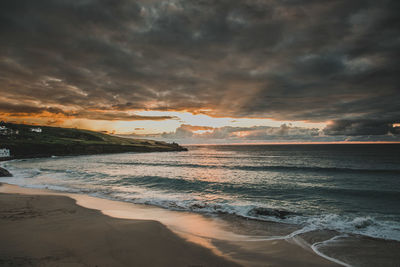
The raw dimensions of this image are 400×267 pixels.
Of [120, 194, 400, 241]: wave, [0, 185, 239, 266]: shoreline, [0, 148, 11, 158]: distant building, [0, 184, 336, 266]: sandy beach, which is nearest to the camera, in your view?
[0, 185, 239, 266]: shoreline

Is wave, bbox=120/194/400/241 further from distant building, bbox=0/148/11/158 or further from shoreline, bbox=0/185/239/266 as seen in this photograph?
distant building, bbox=0/148/11/158

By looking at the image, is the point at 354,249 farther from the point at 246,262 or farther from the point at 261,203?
the point at 261,203

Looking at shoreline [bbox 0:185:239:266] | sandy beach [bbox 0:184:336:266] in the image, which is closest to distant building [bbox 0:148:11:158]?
sandy beach [bbox 0:184:336:266]

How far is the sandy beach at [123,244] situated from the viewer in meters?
7.56

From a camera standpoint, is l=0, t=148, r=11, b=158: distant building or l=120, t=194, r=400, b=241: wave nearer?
l=120, t=194, r=400, b=241: wave

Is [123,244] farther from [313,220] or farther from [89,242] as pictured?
[313,220]

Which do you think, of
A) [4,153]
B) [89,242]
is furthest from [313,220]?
[4,153]

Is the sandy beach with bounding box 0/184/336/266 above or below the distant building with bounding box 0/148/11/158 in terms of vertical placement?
above

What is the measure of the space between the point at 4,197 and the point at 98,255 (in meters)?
17.0

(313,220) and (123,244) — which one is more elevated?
(123,244)

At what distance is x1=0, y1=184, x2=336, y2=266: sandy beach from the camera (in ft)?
24.8

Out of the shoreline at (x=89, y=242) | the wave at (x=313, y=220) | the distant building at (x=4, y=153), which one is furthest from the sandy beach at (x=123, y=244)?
the distant building at (x=4, y=153)

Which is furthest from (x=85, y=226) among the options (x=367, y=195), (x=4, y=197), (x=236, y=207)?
(x=367, y=195)

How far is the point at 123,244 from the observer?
29.8 feet
